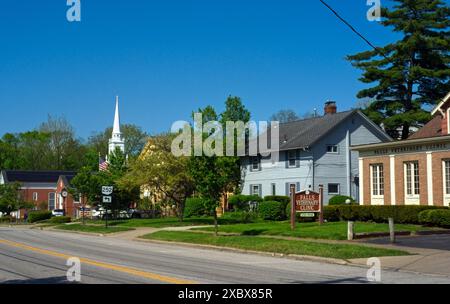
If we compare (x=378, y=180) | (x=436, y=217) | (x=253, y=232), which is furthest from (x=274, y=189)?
(x=436, y=217)

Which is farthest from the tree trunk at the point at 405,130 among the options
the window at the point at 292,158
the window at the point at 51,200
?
the window at the point at 51,200

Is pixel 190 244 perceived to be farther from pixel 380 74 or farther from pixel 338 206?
pixel 380 74

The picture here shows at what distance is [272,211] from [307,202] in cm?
975

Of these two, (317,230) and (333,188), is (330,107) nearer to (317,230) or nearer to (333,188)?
(333,188)

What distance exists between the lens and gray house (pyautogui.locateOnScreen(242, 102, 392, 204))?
47594 mm

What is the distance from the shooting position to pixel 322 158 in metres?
47.9

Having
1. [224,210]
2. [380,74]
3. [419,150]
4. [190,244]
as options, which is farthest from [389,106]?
[190,244]

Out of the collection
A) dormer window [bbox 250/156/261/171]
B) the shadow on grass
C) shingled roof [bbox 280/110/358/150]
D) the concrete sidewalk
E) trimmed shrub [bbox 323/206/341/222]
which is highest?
shingled roof [bbox 280/110/358/150]

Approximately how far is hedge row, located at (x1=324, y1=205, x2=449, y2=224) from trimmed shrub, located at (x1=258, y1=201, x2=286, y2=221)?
554 cm

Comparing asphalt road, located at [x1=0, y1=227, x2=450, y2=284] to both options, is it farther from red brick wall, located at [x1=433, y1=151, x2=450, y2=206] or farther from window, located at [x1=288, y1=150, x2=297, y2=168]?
window, located at [x1=288, y1=150, x2=297, y2=168]

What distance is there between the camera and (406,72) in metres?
57.0

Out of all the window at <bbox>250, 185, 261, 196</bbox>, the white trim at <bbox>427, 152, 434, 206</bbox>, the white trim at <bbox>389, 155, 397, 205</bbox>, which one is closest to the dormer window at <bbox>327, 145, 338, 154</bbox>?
the window at <bbox>250, 185, 261, 196</bbox>
